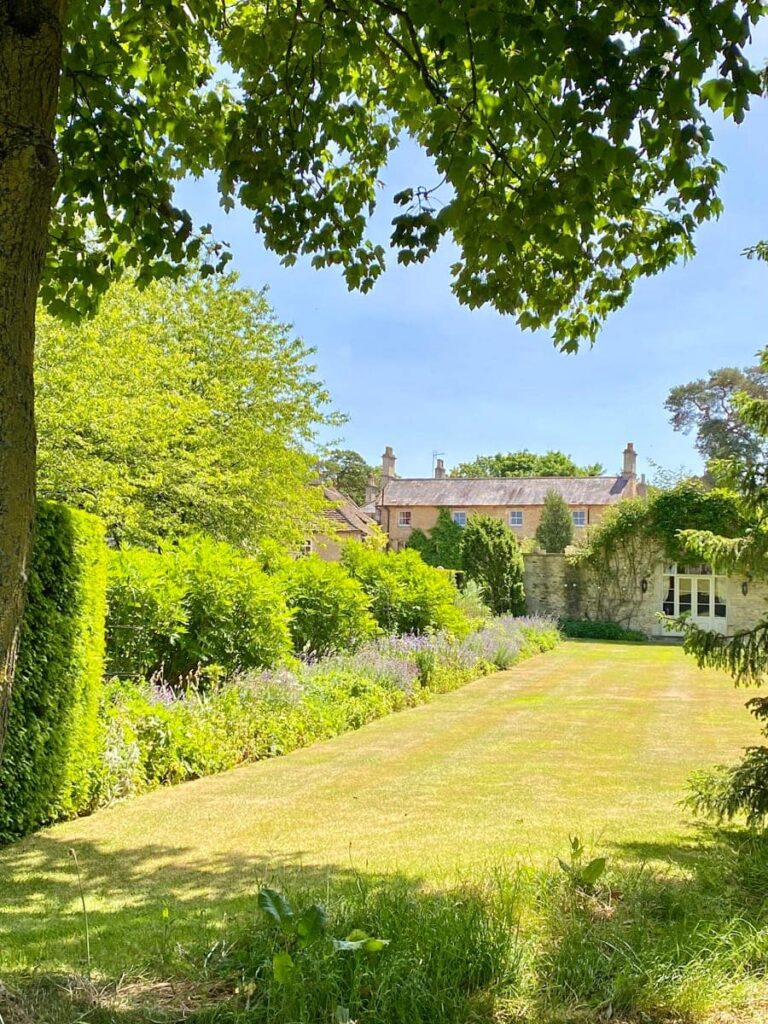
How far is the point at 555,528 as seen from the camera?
3481cm

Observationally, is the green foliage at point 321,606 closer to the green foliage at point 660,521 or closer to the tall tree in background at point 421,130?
the tall tree in background at point 421,130

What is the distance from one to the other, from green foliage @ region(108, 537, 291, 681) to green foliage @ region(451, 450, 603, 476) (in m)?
55.0

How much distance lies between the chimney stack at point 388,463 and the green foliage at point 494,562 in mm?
21140

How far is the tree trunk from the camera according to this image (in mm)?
2152

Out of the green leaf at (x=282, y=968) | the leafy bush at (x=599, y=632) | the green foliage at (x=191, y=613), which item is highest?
the green foliage at (x=191, y=613)

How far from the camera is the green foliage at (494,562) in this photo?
25.5m

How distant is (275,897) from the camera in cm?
273

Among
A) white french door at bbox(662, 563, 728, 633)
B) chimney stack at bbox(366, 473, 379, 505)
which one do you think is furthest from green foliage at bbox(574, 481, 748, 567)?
chimney stack at bbox(366, 473, 379, 505)

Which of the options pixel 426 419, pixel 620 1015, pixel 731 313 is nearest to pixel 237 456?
pixel 731 313

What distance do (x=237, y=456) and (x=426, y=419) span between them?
27215 mm

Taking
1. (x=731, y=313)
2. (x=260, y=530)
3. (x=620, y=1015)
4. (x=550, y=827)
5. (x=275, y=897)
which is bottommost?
(x=550, y=827)

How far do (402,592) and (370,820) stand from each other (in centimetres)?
892

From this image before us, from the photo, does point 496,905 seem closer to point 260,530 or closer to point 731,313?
point 731,313

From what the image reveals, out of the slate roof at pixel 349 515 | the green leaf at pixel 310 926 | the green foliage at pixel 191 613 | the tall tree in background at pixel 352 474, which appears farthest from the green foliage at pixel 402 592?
the tall tree in background at pixel 352 474
